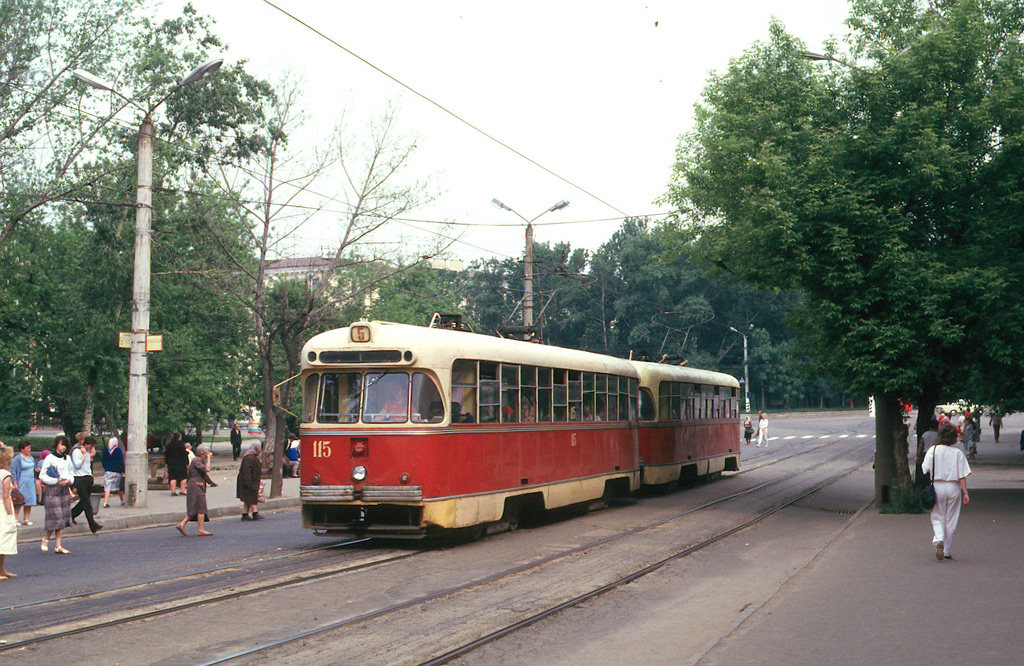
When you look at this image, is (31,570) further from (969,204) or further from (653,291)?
(653,291)

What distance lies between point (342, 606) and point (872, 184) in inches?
523

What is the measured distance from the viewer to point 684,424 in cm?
2753

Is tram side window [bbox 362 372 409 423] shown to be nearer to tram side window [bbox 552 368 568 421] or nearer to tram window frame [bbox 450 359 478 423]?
tram window frame [bbox 450 359 478 423]

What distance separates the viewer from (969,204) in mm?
20531

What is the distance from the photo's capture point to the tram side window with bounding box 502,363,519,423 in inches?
659

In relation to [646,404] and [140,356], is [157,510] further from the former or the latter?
[646,404]

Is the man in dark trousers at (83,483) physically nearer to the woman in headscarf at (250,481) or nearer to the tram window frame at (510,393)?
the woman in headscarf at (250,481)

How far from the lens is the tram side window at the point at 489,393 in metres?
16.1

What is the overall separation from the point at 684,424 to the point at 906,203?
870 cm

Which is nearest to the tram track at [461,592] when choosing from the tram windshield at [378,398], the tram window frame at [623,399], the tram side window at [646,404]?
the tram windshield at [378,398]

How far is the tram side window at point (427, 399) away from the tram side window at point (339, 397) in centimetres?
81

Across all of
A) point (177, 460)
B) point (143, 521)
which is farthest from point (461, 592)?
point (177, 460)

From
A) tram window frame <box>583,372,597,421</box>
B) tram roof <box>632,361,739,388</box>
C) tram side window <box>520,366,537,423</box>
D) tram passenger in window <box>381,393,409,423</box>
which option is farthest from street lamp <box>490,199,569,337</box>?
tram passenger in window <box>381,393,409,423</box>

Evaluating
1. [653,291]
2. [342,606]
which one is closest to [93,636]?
[342,606]
